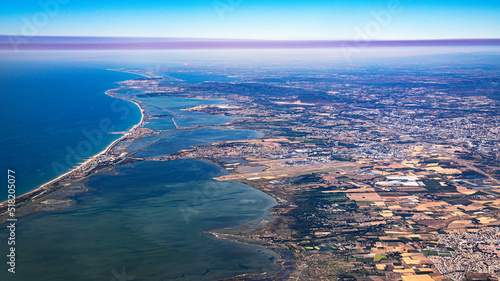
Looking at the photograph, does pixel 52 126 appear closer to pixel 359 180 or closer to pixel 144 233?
pixel 144 233

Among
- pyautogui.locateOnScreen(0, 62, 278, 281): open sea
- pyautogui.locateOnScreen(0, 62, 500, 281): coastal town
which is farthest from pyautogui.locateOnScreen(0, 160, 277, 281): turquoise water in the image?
pyautogui.locateOnScreen(0, 62, 500, 281): coastal town

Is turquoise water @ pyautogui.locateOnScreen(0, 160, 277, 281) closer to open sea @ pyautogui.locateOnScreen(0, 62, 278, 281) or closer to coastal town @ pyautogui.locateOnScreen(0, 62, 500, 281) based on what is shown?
open sea @ pyautogui.locateOnScreen(0, 62, 278, 281)

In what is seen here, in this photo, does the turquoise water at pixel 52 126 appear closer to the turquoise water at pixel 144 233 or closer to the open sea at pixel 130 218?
the open sea at pixel 130 218

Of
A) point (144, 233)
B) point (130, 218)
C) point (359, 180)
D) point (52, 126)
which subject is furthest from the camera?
point (52, 126)

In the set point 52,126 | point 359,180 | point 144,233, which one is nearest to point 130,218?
point 144,233

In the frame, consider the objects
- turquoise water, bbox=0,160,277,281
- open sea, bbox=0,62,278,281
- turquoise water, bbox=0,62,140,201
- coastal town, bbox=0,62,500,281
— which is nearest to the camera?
turquoise water, bbox=0,160,277,281
